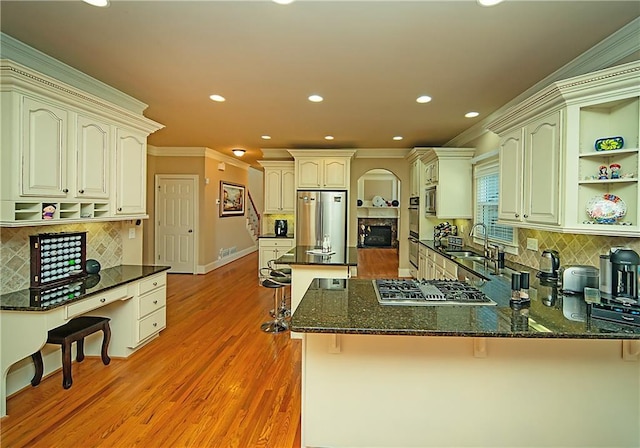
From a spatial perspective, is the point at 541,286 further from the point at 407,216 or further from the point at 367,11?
the point at 407,216

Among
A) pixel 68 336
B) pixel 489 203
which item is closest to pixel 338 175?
pixel 489 203

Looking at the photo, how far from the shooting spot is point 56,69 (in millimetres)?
2969

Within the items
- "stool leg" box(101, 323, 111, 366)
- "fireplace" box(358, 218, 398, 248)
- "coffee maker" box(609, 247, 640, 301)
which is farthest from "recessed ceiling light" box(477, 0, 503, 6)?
"fireplace" box(358, 218, 398, 248)

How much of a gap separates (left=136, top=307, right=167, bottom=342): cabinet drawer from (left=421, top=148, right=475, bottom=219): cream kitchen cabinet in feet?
13.3

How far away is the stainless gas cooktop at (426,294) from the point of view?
2.03 meters

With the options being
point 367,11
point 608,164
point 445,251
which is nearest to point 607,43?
point 608,164

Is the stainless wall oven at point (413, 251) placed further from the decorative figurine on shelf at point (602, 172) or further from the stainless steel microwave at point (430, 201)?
the decorative figurine on shelf at point (602, 172)

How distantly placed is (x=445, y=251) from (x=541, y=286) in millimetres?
2155

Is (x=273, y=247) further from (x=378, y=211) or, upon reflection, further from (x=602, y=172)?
(x=378, y=211)

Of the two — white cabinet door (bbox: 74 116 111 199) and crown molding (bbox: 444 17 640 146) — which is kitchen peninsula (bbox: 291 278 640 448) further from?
white cabinet door (bbox: 74 116 111 199)

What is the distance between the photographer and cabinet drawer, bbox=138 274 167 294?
11.1 ft

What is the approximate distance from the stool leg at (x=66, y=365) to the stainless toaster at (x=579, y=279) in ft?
12.0

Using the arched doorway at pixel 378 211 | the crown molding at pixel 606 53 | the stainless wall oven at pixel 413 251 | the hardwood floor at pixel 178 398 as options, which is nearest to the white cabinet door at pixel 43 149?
the hardwood floor at pixel 178 398

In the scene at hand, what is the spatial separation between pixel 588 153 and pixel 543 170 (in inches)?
13.0
